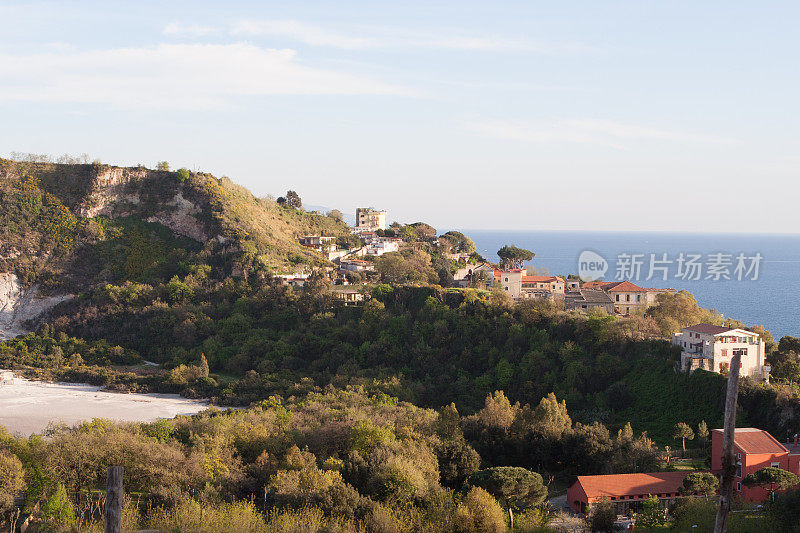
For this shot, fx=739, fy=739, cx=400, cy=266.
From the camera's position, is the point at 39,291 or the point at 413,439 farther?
the point at 39,291

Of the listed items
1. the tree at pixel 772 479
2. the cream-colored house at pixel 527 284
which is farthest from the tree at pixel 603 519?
the cream-colored house at pixel 527 284

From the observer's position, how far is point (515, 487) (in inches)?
844

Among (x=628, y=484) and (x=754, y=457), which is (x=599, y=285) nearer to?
(x=754, y=457)

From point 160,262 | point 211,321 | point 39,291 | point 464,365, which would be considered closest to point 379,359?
A: point 464,365

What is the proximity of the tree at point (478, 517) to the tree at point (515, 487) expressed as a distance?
11.1 ft

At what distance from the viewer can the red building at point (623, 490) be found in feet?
75.0

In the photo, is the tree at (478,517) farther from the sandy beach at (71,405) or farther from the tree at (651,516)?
the sandy beach at (71,405)

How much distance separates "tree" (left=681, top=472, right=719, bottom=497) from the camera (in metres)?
22.1

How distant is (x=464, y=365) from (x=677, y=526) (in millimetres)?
24740

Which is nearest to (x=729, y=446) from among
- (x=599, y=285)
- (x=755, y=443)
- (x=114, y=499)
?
(x=114, y=499)

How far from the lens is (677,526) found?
1897 cm

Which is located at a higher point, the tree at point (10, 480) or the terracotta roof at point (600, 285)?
the terracotta roof at point (600, 285)

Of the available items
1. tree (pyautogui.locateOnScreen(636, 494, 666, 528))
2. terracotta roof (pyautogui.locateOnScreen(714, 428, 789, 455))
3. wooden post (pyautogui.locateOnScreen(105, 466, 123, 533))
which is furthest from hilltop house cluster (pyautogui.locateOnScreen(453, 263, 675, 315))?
wooden post (pyautogui.locateOnScreen(105, 466, 123, 533))

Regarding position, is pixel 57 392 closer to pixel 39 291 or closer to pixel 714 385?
pixel 39 291
